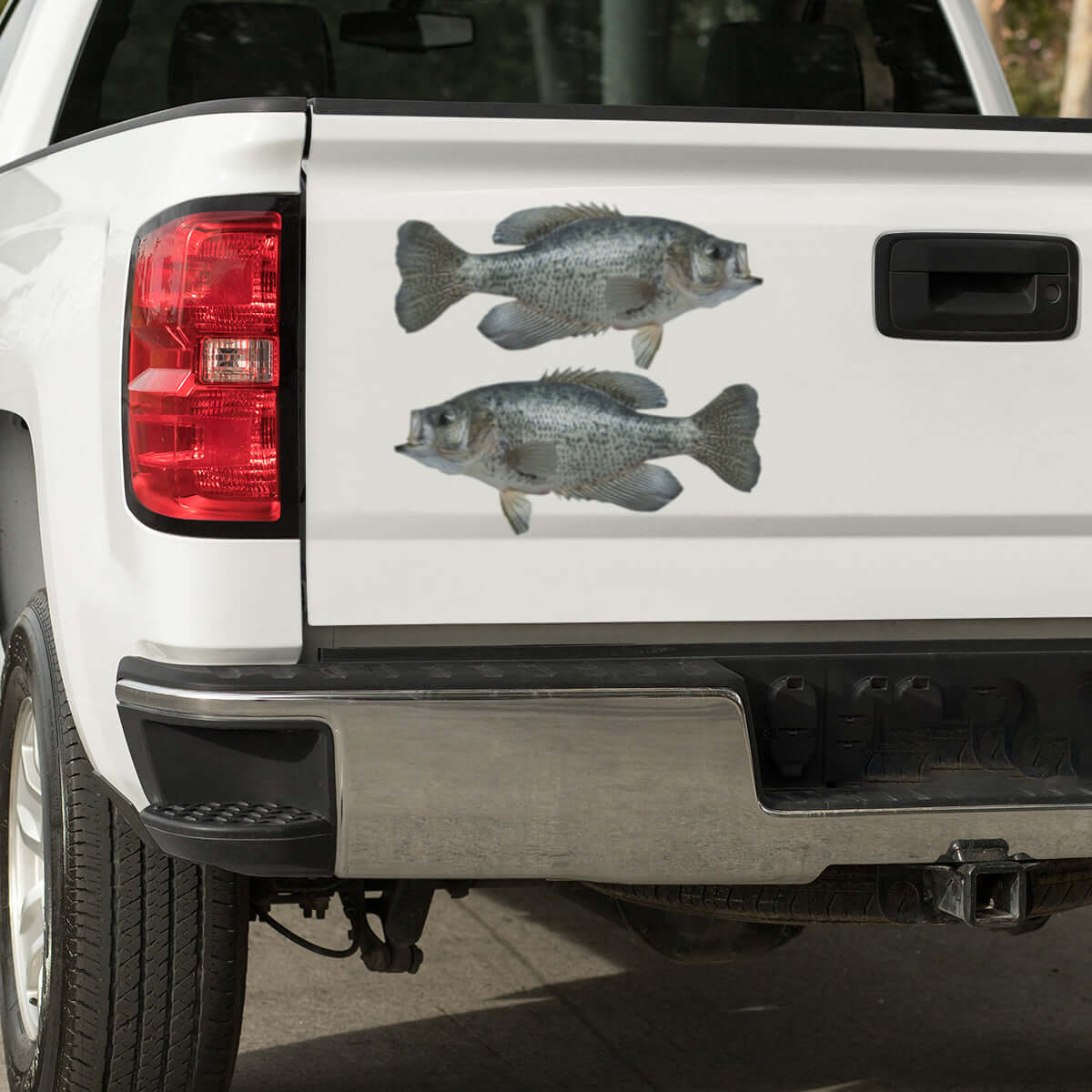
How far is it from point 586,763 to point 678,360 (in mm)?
561

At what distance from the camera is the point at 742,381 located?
255 centimetres

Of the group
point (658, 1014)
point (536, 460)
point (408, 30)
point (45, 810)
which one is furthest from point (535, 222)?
point (408, 30)

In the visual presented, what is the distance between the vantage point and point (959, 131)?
2.61 metres

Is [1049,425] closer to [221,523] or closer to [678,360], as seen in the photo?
[678,360]

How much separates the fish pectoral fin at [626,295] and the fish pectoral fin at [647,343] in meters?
0.03

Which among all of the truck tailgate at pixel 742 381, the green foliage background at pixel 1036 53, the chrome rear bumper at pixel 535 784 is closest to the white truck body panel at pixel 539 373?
the truck tailgate at pixel 742 381

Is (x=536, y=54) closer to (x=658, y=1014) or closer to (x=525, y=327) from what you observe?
(x=658, y=1014)

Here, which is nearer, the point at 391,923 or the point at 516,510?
the point at 516,510

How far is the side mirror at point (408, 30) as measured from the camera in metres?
5.07

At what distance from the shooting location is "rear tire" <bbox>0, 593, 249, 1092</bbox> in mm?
2896

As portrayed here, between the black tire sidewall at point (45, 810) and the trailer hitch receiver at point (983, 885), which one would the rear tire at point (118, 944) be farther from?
the trailer hitch receiver at point (983, 885)

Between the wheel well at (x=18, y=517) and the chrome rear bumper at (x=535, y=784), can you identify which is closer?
the chrome rear bumper at (x=535, y=784)

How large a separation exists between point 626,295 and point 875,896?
1062mm

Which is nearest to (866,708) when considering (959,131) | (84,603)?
(959,131)
